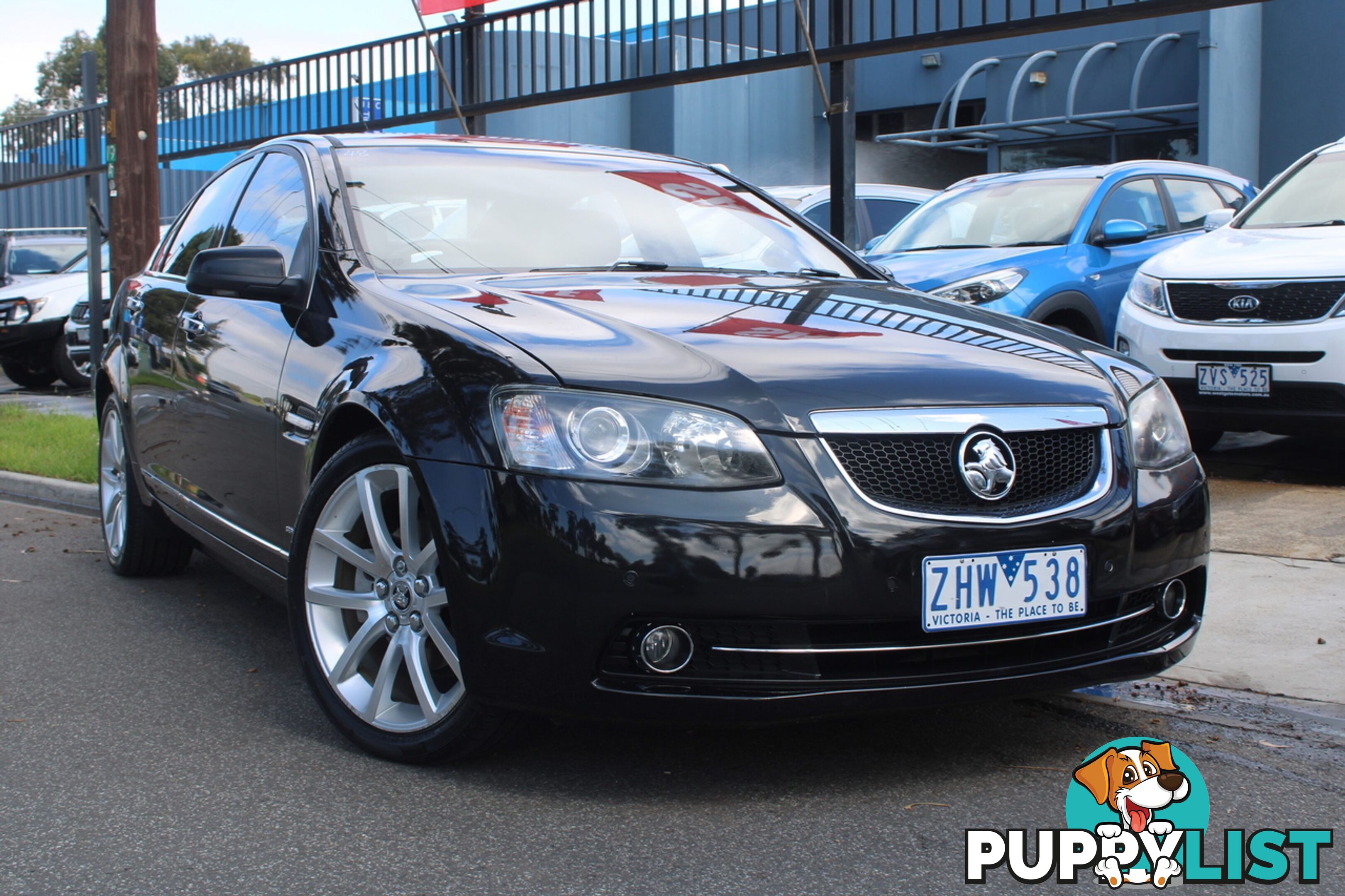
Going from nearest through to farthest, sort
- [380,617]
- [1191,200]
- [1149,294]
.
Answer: [380,617], [1149,294], [1191,200]

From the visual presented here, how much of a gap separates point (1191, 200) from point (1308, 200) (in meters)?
1.77

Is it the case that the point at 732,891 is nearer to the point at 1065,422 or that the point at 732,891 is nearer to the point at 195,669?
the point at 1065,422

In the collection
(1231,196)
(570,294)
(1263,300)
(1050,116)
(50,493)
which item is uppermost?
(1050,116)

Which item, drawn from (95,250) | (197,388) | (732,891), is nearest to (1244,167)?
(95,250)

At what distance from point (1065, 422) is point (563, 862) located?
4.65ft

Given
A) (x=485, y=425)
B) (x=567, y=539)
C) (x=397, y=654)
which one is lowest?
(x=397, y=654)

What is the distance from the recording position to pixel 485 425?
9.79 ft

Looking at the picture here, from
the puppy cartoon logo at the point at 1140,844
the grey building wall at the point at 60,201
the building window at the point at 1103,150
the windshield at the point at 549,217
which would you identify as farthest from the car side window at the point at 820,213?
the grey building wall at the point at 60,201

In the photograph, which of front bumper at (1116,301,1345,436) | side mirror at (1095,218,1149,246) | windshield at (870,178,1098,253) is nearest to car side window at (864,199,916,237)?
windshield at (870,178,1098,253)

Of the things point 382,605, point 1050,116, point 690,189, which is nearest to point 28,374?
point 690,189

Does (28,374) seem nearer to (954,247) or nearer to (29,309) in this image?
(29,309)

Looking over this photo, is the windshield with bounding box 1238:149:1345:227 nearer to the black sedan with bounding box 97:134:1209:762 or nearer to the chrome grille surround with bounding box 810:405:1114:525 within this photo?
the black sedan with bounding box 97:134:1209:762

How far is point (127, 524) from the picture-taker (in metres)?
5.55

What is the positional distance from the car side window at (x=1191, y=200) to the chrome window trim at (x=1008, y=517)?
6.66m
